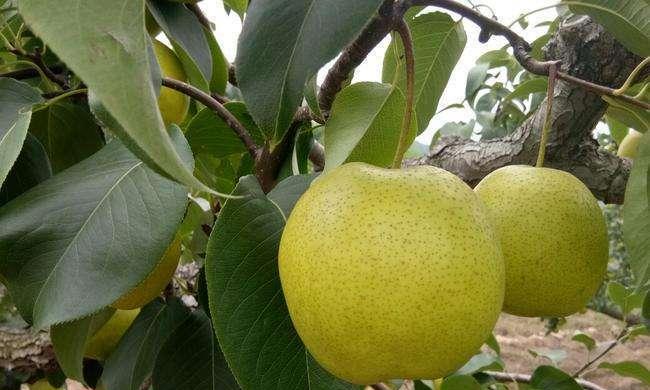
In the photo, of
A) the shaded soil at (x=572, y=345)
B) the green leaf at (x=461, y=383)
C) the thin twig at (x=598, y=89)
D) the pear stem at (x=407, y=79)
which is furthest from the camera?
the shaded soil at (x=572, y=345)

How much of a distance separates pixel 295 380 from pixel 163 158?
0.39m

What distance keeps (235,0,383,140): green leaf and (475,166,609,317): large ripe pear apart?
11.6 inches

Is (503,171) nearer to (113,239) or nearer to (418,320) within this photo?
(418,320)

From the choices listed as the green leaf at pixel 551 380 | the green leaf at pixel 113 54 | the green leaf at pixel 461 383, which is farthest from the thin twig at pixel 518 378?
the green leaf at pixel 113 54

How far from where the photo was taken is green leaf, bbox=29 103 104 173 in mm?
915

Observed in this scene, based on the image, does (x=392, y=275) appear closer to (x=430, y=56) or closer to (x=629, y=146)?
(x=430, y=56)

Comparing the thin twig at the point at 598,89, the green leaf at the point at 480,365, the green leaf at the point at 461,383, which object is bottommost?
the green leaf at the point at 480,365

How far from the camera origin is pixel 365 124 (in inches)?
25.6

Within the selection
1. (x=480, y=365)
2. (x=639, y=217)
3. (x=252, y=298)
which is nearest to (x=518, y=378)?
(x=480, y=365)

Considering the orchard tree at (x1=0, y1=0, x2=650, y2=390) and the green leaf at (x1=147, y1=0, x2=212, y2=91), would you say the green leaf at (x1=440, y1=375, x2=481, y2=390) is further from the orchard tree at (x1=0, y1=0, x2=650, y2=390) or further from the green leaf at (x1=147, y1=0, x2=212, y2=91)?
the green leaf at (x1=147, y1=0, x2=212, y2=91)

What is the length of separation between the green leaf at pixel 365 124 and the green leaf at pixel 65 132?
41cm

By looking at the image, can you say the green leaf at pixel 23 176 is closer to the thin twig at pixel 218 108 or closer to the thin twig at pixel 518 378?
the thin twig at pixel 218 108

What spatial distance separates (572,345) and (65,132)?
580cm

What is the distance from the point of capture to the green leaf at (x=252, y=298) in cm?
65
